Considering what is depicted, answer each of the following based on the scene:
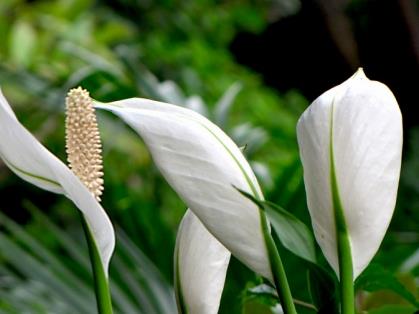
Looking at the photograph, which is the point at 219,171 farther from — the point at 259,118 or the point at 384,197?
the point at 259,118

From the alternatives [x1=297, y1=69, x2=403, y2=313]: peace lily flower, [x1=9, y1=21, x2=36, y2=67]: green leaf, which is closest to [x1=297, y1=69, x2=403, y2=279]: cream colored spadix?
[x1=297, y1=69, x2=403, y2=313]: peace lily flower

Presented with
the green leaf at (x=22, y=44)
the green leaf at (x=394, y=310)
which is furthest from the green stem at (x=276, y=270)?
the green leaf at (x=22, y=44)

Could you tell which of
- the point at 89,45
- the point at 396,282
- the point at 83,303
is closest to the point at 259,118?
the point at 89,45

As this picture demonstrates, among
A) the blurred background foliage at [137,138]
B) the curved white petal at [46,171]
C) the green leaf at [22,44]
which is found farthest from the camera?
the green leaf at [22,44]

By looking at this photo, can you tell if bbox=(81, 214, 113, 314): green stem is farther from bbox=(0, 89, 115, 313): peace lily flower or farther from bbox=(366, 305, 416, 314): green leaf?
bbox=(366, 305, 416, 314): green leaf

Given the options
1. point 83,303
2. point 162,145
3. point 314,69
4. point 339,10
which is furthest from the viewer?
point 314,69

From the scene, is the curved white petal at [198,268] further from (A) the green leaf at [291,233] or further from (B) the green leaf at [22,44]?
(B) the green leaf at [22,44]
